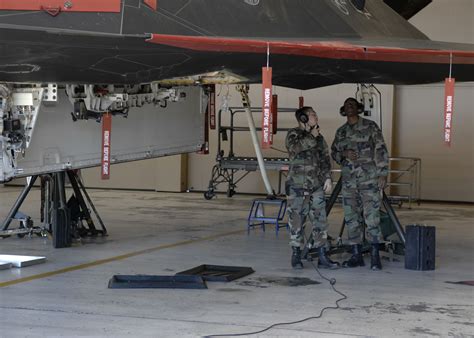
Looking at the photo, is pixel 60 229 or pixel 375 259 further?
pixel 60 229

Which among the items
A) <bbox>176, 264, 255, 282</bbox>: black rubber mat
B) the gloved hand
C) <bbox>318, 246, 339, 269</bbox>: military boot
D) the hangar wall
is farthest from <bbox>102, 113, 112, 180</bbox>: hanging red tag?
the hangar wall

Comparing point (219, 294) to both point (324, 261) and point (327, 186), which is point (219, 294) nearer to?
point (324, 261)

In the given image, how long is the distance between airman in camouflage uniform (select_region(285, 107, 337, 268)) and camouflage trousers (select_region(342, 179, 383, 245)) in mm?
447

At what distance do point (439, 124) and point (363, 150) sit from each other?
11463 millimetres

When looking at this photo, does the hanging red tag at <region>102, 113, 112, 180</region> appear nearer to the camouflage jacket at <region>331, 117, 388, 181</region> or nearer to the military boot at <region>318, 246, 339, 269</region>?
the military boot at <region>318, 246, 339, 269</region>

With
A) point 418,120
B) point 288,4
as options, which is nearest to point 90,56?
point 288,4

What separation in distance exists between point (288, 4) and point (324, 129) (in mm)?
13682

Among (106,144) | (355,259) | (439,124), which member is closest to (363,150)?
(355,259)

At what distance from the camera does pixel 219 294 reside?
8.58 meters

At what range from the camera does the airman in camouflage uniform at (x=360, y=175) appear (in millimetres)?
10391

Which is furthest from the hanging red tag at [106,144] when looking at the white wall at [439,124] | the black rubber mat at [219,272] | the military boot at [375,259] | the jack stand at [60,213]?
the white wall at [439,124]

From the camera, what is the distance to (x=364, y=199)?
1048 centimetres

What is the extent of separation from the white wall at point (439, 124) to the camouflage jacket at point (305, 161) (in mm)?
11754

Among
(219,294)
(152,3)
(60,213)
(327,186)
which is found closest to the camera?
(152,3)
